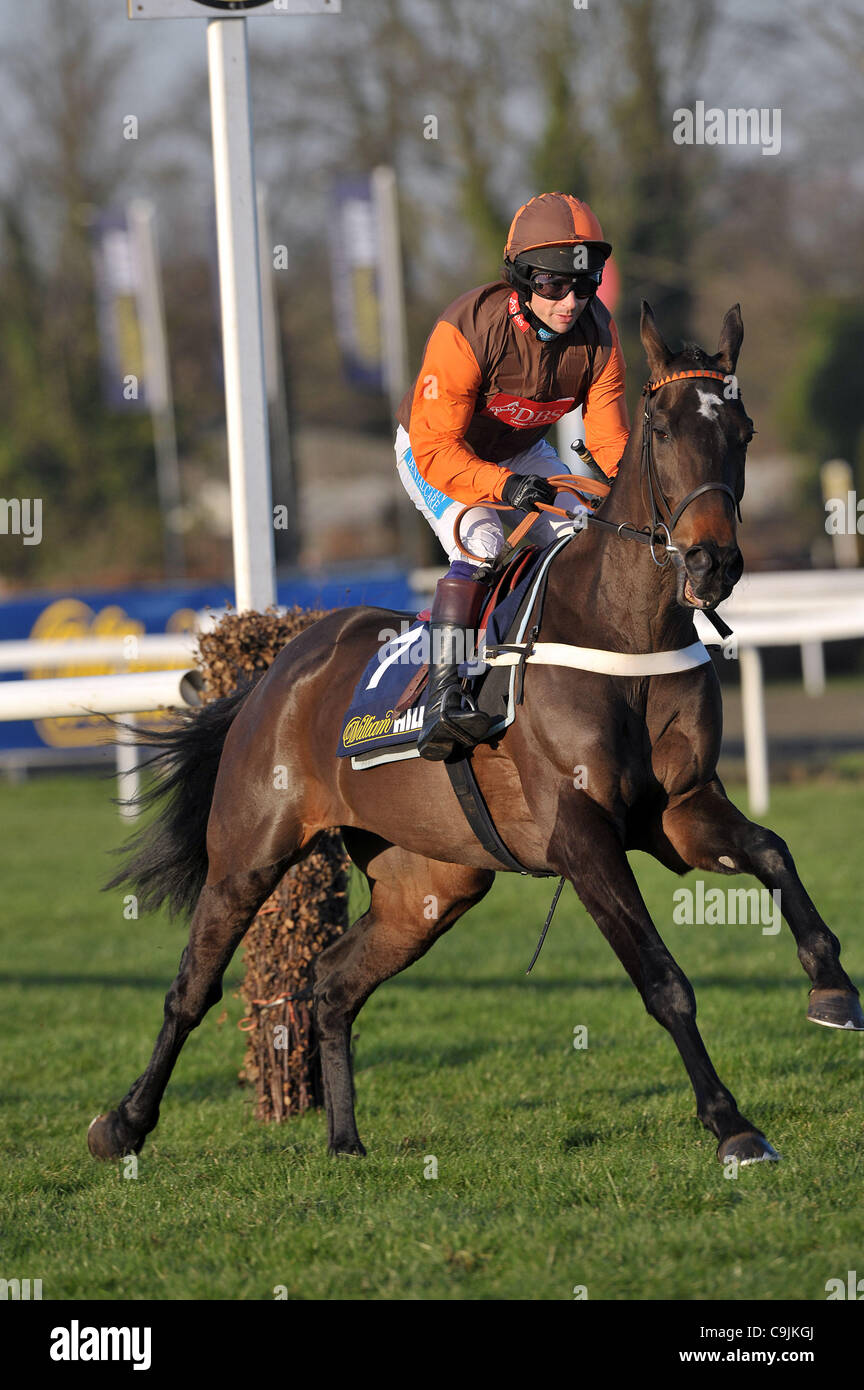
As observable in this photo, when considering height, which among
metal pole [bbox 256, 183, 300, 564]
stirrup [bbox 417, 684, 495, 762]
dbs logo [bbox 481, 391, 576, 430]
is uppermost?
metal pole [bbox 256, 183, 300, 564]

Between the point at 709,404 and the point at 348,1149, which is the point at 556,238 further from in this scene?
the point at 348,1149

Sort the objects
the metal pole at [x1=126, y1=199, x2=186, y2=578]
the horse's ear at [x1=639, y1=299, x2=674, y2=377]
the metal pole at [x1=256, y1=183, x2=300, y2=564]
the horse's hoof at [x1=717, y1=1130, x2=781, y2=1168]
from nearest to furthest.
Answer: the horse's hoof at [x1=717, y1=1130, x2=781, y2=1168] < the horse's ear at [x1=639, y1=299, x2=674, y2=377] < the metal pole at [x1=256, y1=183, x2=300, y2=564] < the metal pole at [x1=126, y1=199, x2=186, y2=578]

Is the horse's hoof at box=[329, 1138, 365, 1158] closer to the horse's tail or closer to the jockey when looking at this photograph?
the horse's tail

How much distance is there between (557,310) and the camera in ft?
14.4

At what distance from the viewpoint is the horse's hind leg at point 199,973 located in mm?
5047

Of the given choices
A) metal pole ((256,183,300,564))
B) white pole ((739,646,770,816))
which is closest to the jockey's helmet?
white pole ((739,646,770,816))

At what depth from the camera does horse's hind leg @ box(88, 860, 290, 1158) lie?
16.6 feet

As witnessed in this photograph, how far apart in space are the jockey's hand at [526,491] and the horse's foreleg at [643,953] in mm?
885

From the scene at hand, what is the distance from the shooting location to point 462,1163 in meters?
4.58

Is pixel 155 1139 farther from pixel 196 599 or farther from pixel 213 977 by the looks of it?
pixel 196 599

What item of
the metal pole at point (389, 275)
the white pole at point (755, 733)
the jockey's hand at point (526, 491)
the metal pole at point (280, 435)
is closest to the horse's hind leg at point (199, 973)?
the jockey's hand at point (526, 491)

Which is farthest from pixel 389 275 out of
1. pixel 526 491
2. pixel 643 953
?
pixel 643 953

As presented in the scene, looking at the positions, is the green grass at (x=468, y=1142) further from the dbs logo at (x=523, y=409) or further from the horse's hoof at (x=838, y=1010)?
the dbs logo at (x=523, y=409)

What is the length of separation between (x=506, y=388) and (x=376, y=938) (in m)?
1.79
